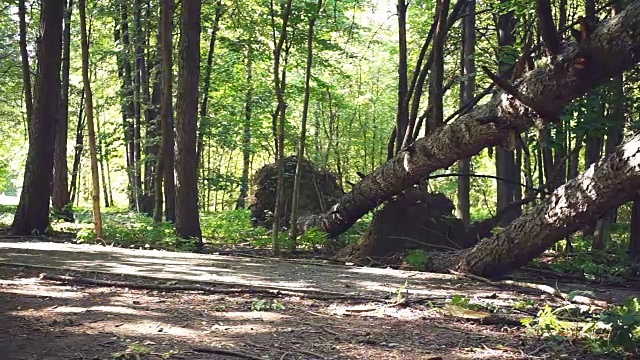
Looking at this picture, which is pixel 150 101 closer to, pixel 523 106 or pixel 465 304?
pixel 523 106

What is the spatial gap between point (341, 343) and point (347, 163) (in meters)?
28.0

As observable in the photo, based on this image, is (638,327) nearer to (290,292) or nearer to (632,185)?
(632,185)

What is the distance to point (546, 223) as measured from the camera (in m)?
6.85

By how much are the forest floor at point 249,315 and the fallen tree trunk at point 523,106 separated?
82.6 inches

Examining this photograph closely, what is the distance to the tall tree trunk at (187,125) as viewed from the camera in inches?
445

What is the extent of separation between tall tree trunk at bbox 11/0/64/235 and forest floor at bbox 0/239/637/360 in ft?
15.4

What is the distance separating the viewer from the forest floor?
3826 mm

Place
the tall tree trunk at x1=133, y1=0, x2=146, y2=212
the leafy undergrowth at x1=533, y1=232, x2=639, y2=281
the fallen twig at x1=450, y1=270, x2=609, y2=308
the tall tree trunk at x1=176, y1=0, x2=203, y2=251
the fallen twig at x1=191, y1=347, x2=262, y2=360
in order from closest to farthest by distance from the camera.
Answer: the fallen twig at x1=191, y1=347, x2=262, y2=360 → the fallen twig at x1=450, y1=270, x2=609, y2=308 → the leafy undergrowth at x1=533, y1=232, x2=639, y2=281 → the tall tree trunk at x1=176, y1=0, x2=203, y2=251 → the tall tree trunk at x1=133, y1=0, x2=146, y2=212

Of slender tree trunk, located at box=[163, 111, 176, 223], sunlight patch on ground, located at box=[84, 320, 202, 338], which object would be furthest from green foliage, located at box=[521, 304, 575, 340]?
slender tree trunk, located at box=[163, 111, 176, 223]

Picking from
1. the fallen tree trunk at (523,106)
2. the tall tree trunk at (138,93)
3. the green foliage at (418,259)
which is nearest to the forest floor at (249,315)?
the green foliage at (418,259)

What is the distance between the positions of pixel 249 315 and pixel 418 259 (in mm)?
4493

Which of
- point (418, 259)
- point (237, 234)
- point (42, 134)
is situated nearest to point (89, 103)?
point (42, 134)

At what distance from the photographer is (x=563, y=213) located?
661 centimetres

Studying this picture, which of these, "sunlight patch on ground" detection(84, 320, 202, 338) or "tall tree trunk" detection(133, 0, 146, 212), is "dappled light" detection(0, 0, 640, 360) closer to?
"sunlight patch on ground" detection(84, 320, 202, 338)
